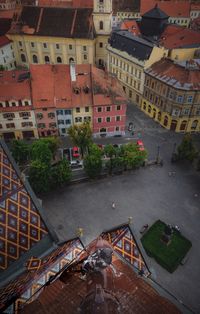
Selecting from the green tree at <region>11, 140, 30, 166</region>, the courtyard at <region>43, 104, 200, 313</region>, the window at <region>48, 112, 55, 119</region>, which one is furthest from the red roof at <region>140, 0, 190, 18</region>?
the green tree at <region>11, 140, 30, 166</region>

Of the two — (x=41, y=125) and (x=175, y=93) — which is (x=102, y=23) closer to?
(x=175, y=93)

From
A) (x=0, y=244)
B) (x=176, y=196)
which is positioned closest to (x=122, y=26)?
(x=176, y=196)

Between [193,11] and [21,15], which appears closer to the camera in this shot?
[21,15]

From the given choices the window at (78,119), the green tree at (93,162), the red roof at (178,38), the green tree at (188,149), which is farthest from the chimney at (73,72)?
the red roof at (178,38)

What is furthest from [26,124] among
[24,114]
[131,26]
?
[131,26]

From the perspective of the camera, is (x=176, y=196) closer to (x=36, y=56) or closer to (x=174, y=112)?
(x=174, y=112)

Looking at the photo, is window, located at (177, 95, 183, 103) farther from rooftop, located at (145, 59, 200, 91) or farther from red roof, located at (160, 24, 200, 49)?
red roof, located at (160, 24, 200, 49)

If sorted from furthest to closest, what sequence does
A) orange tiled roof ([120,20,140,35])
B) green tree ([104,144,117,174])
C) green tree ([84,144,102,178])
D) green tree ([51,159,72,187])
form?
orange tiled roof ([120,20,140,35]) → green tree ([104,144,117,174]) → green tree ([84,144,102,178]) → green tree ([51,159,72,187])
